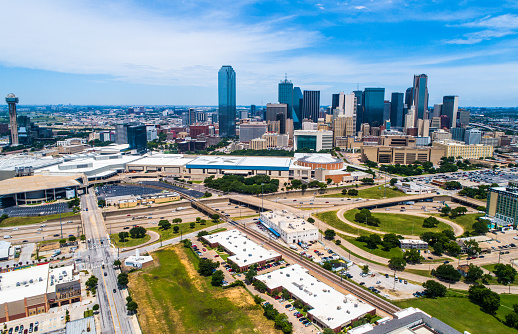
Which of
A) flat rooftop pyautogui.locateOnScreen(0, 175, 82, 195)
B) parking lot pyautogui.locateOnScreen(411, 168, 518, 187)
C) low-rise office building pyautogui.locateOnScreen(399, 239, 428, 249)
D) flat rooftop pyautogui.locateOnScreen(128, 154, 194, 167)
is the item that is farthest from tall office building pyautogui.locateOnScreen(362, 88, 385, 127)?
flat rooftop pyautogui.locateOnScreen(0, 175, 82, 195)

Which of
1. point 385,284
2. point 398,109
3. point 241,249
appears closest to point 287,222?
point 241,249

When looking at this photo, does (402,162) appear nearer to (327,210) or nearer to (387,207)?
(387,207)

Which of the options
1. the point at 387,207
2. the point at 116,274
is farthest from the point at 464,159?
the point at 116,274

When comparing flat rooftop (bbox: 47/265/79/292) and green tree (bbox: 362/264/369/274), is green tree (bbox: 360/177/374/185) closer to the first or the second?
green tree (bbox: 362/264/369/274)

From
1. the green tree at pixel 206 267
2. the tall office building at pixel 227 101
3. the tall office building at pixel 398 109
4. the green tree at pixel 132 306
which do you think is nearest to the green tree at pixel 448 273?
the green tree at pixel 206 267

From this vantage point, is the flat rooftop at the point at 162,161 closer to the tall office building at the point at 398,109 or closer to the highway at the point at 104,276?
the highway at the point at 104,276

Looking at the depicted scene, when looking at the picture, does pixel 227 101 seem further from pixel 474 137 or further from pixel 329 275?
pixel 329 275
